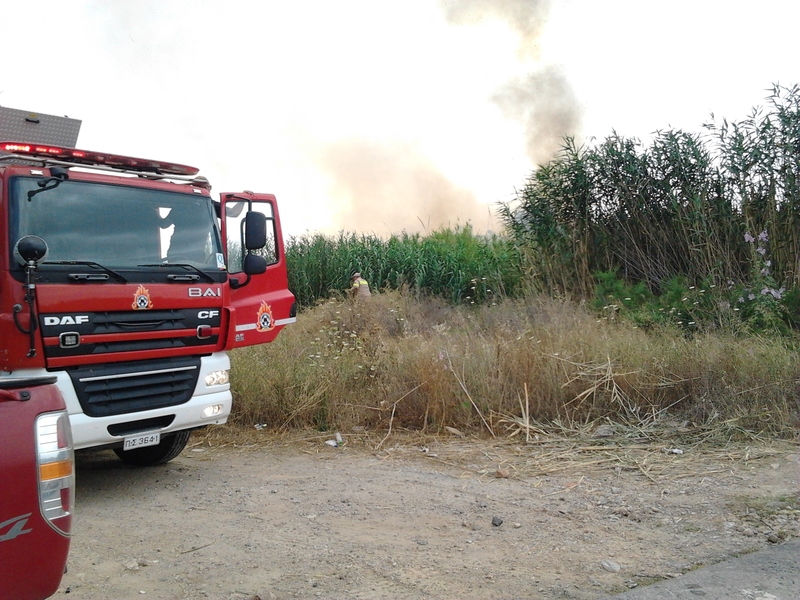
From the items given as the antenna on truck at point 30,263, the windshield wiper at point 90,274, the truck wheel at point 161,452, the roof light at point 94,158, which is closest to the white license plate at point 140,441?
the truck wheel at point 161,452

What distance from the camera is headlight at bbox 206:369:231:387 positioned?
19.6 ft

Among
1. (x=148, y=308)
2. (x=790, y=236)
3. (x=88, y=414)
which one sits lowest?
(x=88, y=414)

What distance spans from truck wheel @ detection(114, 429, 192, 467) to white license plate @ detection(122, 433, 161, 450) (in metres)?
0.60

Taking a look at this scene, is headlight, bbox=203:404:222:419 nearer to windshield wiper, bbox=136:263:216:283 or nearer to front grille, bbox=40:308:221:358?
front grille, bbox=40:308:221:358

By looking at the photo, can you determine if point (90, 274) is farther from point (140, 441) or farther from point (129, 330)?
point (140, 441)

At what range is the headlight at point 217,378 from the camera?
5980 mm

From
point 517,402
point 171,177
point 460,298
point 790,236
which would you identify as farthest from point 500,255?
point 171,177

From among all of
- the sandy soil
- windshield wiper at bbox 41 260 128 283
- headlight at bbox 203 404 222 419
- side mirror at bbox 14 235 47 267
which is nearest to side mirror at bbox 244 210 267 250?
windshield wiper at bbox 41 260 128 283

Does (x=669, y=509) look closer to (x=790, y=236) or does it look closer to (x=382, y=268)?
(x=790, y=236)

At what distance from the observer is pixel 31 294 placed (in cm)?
484

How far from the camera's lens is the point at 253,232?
632cm

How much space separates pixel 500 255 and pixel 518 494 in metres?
10.9

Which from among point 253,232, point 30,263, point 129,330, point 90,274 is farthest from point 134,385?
point 253,232

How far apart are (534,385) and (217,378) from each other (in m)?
3.34
